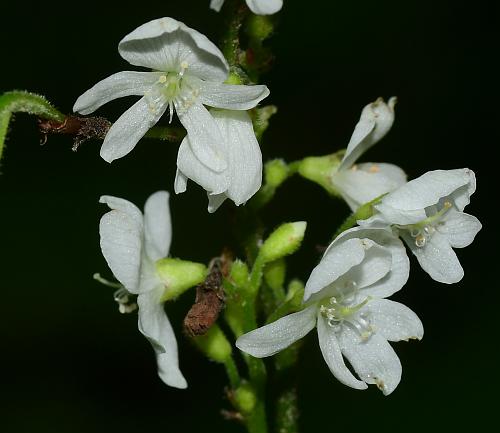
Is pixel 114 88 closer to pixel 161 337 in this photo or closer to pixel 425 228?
pixel 161 337

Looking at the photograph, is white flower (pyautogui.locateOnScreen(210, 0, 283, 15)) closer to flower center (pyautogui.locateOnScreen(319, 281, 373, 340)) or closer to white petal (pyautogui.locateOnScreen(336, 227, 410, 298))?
white petal (pyautogui.locateOnScreen(336, 227, 410, 298))

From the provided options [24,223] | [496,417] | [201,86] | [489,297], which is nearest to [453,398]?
[496,417]

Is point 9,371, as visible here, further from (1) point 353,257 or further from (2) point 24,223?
(1) point 353,257

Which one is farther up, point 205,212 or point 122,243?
point 122,243

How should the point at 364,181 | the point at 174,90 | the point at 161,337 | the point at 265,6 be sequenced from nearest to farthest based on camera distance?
the point at 265,6
the point at 174,90
the point at 161,337
the point at 364,181

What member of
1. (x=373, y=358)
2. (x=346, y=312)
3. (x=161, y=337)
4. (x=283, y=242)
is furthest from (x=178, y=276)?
(x=373, y=358)

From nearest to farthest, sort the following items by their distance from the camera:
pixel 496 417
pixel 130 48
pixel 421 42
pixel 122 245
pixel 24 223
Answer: pixel 130 48, pixel 122 245, pixel 496 417, pixel 24 223, pixel 421 42

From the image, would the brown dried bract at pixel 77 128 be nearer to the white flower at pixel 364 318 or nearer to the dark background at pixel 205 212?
the white flower at pixel 364 318
